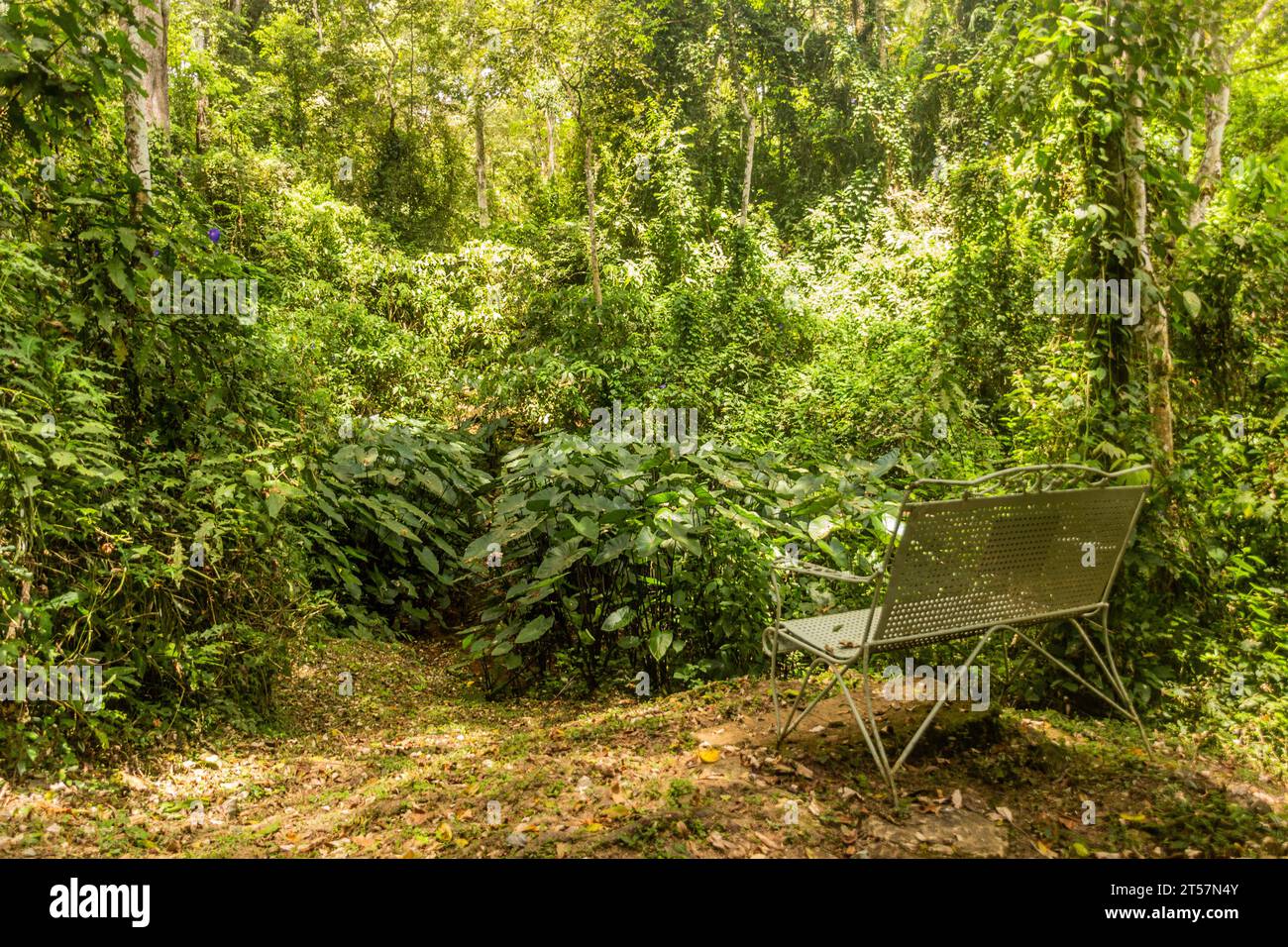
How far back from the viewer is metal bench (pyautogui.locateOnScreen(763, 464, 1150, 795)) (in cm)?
277

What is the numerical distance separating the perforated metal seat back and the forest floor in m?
0.53

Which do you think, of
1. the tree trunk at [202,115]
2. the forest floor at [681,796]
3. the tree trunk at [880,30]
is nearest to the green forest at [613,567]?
the forest floor at [681,796]

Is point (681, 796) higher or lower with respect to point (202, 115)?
lower

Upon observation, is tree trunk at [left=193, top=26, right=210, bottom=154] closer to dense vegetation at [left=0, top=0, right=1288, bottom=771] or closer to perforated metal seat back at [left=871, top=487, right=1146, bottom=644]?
dense vegetation at [left=0, top=0, right=1288, bottom=771]

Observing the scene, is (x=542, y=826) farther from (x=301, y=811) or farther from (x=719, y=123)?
(x=719, y=123)

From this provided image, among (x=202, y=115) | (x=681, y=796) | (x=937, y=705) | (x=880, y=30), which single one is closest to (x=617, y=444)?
(x=681, y=796)

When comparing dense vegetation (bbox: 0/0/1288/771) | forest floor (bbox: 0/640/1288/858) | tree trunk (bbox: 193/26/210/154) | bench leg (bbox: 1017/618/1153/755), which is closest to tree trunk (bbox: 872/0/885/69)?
dense vegetation (bbox: 0/0/1288/771)

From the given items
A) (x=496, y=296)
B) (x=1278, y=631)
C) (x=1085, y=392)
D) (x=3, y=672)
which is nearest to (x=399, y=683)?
(x=3, y=672)

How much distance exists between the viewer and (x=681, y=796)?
2.88 metres

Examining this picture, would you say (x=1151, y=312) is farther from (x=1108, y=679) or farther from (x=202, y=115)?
(x=202, y=115)

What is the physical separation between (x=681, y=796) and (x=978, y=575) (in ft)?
3.92

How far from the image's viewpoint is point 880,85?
17469mm
